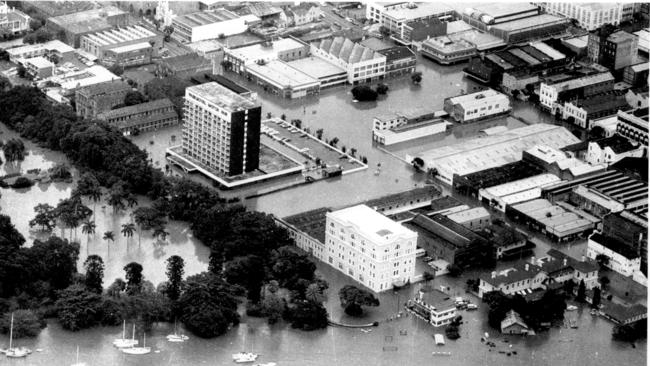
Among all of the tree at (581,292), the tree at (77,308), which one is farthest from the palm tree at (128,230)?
the tree at (581,292)

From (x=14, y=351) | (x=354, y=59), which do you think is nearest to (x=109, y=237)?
(x=14, y=351)

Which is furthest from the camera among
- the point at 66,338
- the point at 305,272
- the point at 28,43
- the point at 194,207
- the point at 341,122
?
the point at 28,43

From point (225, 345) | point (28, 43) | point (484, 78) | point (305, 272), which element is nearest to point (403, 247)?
point (305, 272)

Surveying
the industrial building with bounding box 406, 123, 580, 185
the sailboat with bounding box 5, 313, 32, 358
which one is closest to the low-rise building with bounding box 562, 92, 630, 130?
the industrial building with bounding box 406, 123, 580, 185

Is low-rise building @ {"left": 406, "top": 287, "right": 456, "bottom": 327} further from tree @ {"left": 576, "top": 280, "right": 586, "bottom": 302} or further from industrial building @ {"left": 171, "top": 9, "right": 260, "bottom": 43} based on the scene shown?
industrial building @ {"left": 171, "top": 9, "right": 260, "bottom": 43}

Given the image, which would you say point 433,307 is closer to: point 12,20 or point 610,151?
point 610,151

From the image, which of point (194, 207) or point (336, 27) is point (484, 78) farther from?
point (194, 207)
